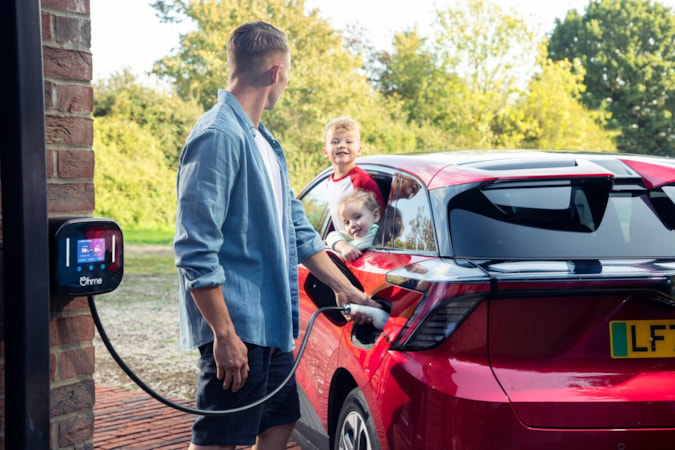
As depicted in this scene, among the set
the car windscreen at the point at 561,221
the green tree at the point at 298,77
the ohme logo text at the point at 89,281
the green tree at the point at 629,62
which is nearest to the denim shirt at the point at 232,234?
the ohme logo text at the point at 89,281

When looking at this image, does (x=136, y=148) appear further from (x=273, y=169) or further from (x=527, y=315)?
(x=527, y=315)

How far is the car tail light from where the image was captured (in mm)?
2719

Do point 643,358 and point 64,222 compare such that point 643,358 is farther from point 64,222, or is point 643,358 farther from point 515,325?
point 64,222

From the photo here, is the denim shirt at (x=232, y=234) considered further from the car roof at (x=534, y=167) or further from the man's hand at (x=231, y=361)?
the car roof at (x=534, y=167)

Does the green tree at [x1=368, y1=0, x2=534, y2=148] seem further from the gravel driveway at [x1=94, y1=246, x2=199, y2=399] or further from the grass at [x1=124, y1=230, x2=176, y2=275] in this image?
the gravel driveway at [x1=94, y1=246, x2=199, y2=399]

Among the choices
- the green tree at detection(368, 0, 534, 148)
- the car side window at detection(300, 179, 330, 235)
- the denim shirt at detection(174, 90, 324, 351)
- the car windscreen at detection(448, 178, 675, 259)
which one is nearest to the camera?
the denim shirt at detection(174, 90, 324, 351)

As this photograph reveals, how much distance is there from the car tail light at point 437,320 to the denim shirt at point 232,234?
0.44m

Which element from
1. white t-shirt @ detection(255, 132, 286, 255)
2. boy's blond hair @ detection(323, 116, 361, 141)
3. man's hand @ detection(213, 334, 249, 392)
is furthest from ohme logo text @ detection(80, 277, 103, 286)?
boy's blond hair @ detection(323, 116, 361, 141)

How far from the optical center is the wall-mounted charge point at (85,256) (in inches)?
81.3

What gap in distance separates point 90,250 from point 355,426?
60.3 inches

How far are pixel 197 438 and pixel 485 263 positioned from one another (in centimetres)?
117

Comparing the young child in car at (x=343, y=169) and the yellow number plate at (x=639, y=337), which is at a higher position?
the young child in car at (x=343, y=169)

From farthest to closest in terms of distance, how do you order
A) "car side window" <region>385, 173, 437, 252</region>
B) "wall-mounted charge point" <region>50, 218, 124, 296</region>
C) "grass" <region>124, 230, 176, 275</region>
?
1. "grass" <region>124, 230, 176, 275</region>
2. "car side window" <region>385, 173, 437, 252</region>
3. "wall-mounted charge point" <region>50, 218, 124, 296</region>

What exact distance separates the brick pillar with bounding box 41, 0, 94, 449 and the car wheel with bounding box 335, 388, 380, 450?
106 centimetres
